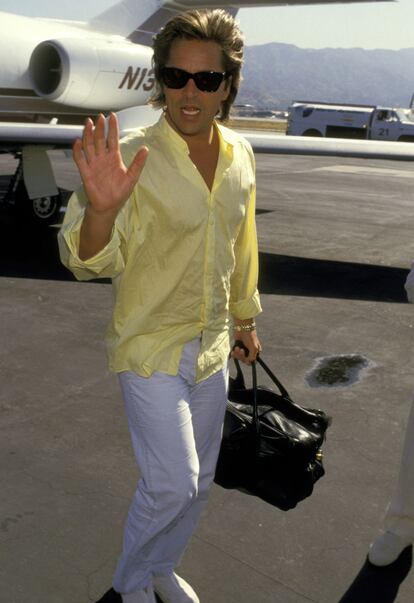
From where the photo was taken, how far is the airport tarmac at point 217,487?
3461mm

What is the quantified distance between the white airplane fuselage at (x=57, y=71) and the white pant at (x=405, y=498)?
9839 millimetres

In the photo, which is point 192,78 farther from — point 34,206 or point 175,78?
point 34,206

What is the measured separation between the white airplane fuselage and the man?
9641 millimetres

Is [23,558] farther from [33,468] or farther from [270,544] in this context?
[270,544]

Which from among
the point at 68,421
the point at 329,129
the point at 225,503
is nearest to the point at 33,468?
the point at 68,421

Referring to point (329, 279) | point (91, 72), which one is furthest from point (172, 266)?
point (91, 72)

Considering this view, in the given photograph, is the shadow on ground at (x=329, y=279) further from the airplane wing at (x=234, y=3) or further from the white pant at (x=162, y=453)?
the white pant at (x=162, y=453)

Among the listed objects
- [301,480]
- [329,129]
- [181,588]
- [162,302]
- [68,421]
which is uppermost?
[162,302]

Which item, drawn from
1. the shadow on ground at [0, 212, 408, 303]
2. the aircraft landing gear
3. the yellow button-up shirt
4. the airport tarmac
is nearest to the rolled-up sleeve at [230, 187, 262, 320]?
the yellow button-up shirt

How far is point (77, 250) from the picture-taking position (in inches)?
97.3

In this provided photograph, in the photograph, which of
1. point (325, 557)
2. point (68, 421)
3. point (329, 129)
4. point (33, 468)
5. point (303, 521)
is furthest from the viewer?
point (329, 129)

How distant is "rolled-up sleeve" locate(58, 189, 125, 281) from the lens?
2.46 m

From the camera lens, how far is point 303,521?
393cm

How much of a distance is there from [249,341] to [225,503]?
1.19 m
